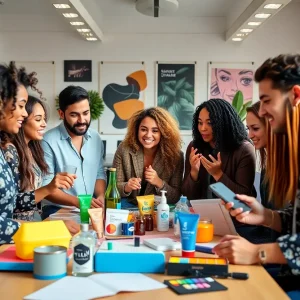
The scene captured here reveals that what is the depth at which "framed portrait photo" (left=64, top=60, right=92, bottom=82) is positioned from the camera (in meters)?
5.28

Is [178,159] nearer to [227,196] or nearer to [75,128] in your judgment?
[75,128]

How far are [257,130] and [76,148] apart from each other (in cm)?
120

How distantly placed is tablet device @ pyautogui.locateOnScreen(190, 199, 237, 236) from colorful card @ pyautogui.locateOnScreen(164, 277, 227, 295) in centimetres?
57

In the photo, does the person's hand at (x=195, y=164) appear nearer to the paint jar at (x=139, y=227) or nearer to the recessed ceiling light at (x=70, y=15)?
the paint jar at (x=139, y=227)

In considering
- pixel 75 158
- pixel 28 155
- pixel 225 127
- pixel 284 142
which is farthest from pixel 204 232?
pixel 75 158

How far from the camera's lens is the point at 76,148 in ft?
9.25

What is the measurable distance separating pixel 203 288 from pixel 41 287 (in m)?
0.46

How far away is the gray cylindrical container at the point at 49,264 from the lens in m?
1.25

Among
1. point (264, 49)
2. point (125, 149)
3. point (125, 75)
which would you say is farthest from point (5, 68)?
point (264, 49)

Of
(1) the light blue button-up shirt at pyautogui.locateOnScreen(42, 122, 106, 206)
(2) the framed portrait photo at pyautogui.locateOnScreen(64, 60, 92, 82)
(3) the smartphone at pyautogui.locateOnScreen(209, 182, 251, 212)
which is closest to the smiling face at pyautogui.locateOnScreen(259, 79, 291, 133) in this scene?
(3) the smartphone at pyautogui.locateOnScreen(209, 182, 251, 212)

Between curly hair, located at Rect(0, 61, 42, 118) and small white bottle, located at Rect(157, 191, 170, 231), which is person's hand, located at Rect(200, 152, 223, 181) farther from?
curly hair, located at Rect(0, 61, 42, 118)

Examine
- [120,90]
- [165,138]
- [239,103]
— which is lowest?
[165,138]

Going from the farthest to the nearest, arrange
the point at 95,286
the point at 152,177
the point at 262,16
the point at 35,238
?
→ the point at 262,16, the point at 152,177, the point at 35,238, the point at 95,286

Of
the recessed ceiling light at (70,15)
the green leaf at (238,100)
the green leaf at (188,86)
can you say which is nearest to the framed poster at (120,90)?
the green leaf at (188,86)
